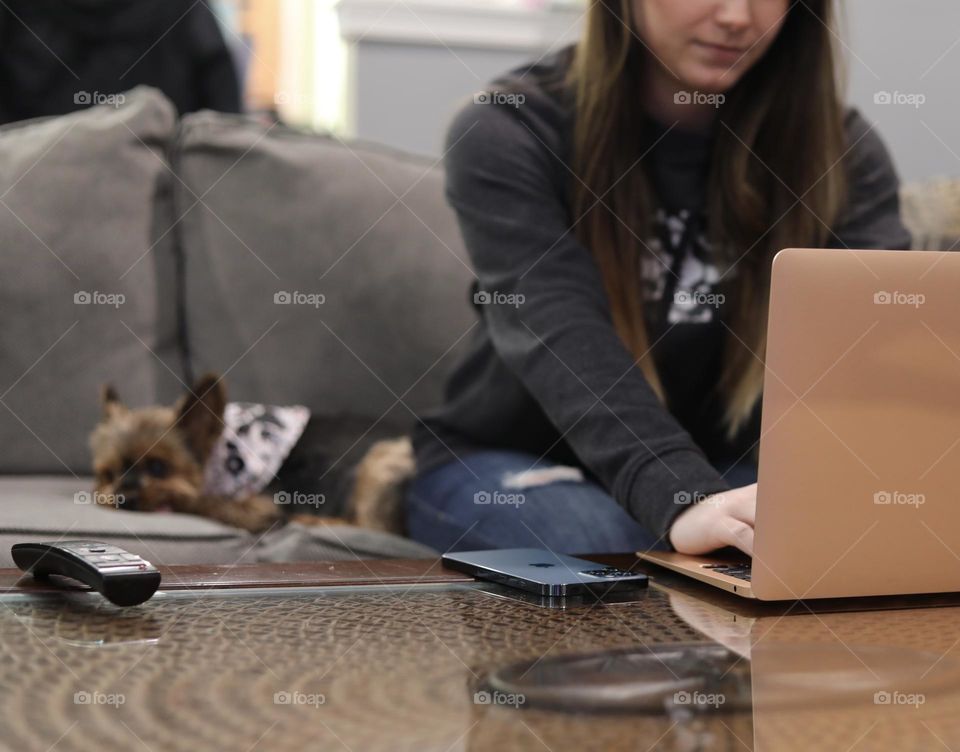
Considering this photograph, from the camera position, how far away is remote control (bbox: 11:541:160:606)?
26.6 inches

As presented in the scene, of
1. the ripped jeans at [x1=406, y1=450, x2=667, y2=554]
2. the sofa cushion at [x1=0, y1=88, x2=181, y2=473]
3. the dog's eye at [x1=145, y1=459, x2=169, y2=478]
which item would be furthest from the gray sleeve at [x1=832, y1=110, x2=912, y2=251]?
the dog's eye at [x1=145, y1=459, x2=169, y2=478]

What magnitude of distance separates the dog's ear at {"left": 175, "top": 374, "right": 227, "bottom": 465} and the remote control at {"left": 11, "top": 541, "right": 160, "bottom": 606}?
967 mm

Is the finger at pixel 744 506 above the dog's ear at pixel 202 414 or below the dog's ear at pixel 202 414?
above

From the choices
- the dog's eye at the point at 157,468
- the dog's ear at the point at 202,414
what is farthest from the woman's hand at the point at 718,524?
the dog's eye at the point at 157,468

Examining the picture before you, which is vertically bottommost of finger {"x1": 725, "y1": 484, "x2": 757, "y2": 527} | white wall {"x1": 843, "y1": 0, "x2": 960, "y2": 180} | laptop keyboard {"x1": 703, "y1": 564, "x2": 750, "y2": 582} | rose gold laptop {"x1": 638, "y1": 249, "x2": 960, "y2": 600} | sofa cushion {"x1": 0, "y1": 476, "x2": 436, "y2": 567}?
sofa cushion {"x1": 0, "y1": 476, "x2": 436, "y2": 567}

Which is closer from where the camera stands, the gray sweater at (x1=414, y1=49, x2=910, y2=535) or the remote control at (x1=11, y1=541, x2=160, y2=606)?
the remote control at (x1=11, y1=541, x2=160, y2=606)

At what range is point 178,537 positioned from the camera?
4.05 feet

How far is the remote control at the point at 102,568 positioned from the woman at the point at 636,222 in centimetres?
62

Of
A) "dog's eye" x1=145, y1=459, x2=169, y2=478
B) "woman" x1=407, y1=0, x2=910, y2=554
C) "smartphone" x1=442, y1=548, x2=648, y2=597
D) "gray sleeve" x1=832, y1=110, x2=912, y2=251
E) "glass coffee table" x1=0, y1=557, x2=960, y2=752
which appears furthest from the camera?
"dog's eye" x1=145, y1=459, x2=169, y2=478

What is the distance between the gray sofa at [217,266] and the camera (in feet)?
5.25

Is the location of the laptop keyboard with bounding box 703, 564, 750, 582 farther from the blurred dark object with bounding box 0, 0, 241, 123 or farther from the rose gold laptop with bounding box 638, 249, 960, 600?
the blurred dark object with bounding box 0, 0, 241, 123

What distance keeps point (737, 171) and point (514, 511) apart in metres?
0.56

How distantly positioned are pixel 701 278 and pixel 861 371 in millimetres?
784

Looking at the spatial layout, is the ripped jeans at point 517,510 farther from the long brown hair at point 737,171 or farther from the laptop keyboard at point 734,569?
the laptop keyboard at point 734,569
